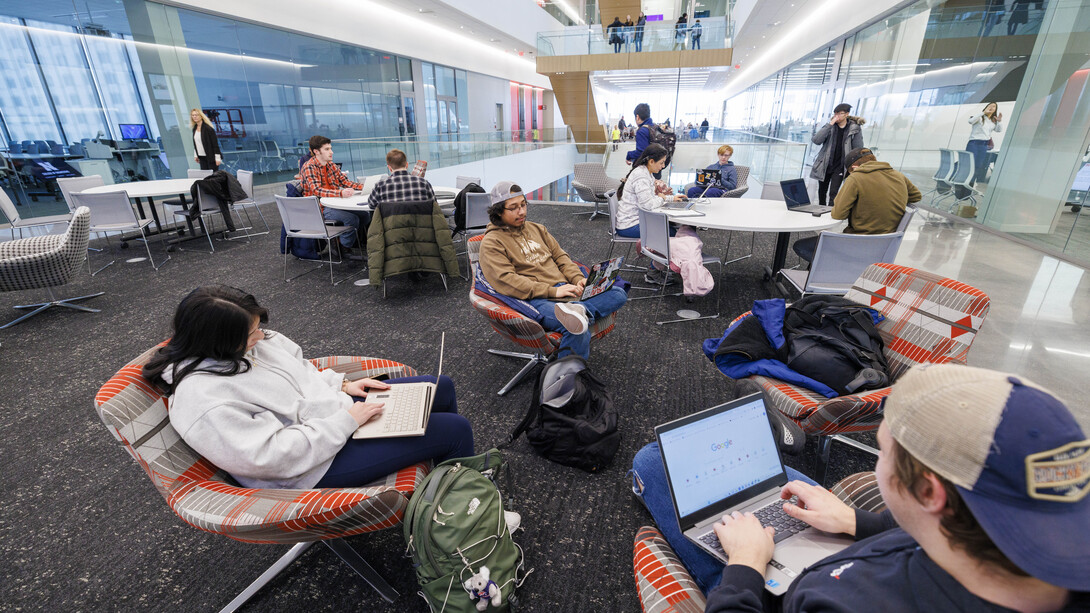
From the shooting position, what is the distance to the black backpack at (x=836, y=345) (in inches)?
78.4

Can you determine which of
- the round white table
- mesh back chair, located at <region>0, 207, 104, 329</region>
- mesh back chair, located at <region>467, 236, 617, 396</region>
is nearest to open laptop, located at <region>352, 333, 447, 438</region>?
mesh back chair, located at <region>467, 236, 617, 396</region>

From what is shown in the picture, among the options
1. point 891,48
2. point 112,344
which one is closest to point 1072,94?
point 891,48

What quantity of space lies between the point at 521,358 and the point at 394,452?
170cm

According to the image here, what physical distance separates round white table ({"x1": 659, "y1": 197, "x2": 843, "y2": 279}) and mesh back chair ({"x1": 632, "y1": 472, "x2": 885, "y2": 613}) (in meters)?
2.61

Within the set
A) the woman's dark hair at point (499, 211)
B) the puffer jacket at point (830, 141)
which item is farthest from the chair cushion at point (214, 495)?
the puffer jacket at point (830, 141)

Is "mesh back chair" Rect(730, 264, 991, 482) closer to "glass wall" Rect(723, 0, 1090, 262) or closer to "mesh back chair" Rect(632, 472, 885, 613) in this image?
"mesh back chair" Rect(632, 472, 885, 613)

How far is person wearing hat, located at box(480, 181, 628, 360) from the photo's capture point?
2.57 meters

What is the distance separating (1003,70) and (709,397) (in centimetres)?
689

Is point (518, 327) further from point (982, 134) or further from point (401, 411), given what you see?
point (982, 134)

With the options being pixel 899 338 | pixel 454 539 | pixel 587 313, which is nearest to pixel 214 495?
pixel 454 539

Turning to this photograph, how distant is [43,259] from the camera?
11.7ft

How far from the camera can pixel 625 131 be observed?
676 inches

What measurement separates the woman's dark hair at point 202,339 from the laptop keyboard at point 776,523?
4.57ft

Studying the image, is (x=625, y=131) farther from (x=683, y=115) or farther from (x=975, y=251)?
(x=975, y=251)
